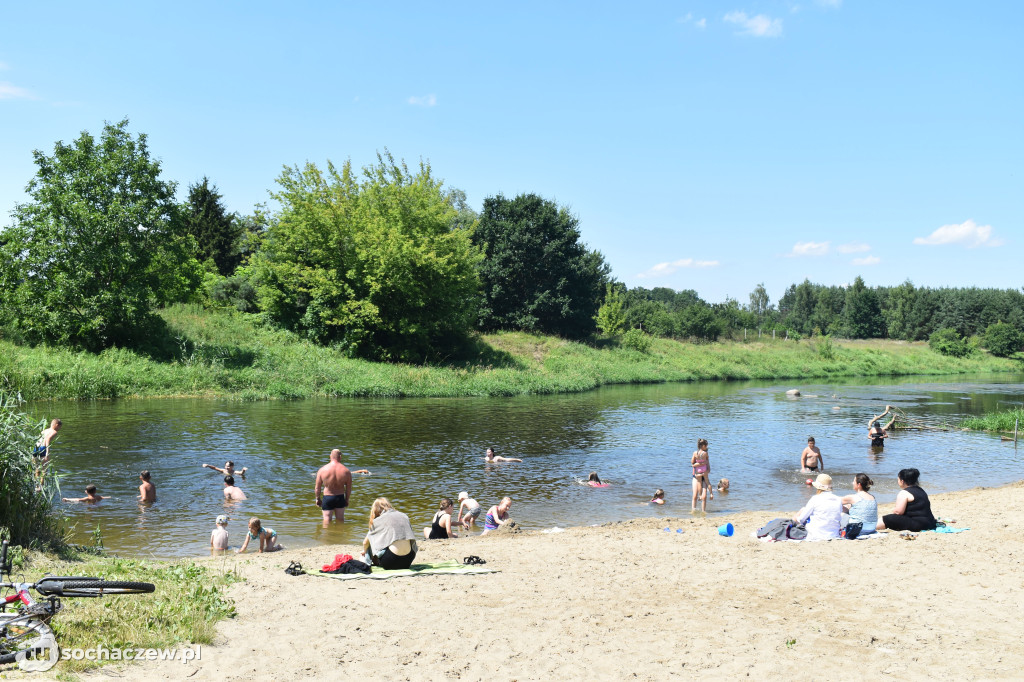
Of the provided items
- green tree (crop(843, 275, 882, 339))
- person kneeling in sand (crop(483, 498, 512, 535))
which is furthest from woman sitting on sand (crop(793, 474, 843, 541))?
green tree (crop(843, 275, 882, 339))

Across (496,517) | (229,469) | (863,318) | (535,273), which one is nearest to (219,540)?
(496,517)

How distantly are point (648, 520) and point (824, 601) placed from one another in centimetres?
652

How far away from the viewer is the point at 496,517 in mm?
15438

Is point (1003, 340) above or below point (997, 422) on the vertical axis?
above

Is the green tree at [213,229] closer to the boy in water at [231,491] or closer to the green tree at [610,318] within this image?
the green tree at [610,318]

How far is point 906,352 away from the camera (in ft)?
299

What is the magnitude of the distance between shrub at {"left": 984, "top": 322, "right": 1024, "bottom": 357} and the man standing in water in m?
110

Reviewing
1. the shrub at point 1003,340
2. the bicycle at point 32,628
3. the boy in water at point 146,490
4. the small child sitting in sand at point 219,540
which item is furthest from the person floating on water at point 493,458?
the shrub at point 1003,340

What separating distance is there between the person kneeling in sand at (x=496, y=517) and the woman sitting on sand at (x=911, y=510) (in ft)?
25.0

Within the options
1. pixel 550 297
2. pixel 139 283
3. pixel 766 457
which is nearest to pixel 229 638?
pixel 766 457

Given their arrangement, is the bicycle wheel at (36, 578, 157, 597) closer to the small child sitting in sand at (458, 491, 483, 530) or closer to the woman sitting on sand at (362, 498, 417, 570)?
the woman sitting on sand at (362, 498, 417, 570)

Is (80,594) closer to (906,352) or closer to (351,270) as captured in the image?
(351,270)

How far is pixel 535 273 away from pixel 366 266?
21612 millimetres

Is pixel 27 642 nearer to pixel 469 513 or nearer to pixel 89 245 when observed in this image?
pixel 469 513
